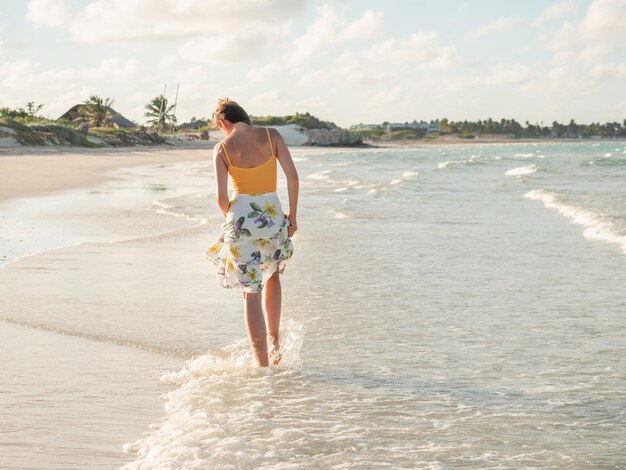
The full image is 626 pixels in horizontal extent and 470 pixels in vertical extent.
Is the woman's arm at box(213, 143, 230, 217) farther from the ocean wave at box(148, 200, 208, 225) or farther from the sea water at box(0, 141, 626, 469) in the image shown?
the ocean wave at box(148, 200, 208, 225)

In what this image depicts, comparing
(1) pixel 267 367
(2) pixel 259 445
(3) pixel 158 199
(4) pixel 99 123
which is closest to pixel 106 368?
(1) pixel 267 367

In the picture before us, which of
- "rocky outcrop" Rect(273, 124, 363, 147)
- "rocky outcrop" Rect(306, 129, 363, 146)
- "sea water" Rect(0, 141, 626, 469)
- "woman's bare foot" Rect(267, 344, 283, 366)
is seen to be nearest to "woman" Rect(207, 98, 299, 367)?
"woman's bare foot" Rect(267, 344, 283, 366)

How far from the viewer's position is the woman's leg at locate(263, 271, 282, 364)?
546cm

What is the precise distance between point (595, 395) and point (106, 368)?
9.78ft

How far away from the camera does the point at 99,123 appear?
91875 mm

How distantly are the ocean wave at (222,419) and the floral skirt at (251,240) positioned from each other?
22.7 inches

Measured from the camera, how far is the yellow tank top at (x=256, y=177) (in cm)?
512

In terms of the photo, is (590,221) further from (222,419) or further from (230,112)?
(222,419)

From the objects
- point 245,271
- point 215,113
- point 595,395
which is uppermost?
point 215,113

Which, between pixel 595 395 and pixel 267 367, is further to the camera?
pixel 267 367

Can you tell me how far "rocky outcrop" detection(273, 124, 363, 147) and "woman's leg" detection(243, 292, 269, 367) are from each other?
12025 centimetres

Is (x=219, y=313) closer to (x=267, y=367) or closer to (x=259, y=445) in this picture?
(x=267, y=367)

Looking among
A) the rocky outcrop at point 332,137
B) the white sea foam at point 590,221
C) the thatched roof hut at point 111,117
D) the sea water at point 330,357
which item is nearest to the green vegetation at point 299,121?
the rocky outcrop at point 332,137

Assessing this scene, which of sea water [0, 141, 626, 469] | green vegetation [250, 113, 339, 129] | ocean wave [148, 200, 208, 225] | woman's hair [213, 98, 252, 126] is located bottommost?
sea water [0, 141, 626, 469]
